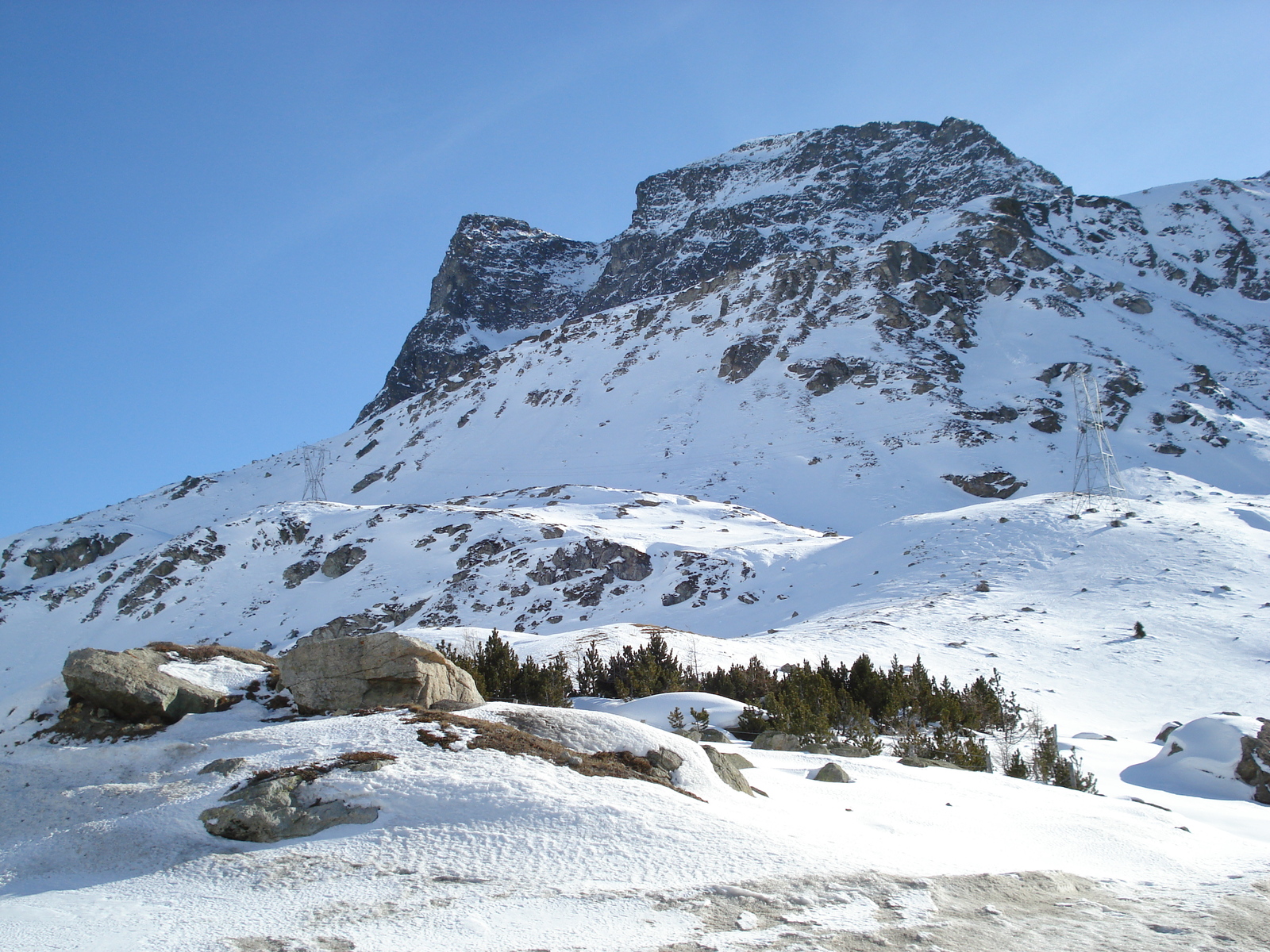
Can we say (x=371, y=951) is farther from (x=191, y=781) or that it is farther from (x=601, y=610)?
(x=601, y=610)

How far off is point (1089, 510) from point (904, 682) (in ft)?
63.4

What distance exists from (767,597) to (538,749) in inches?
846

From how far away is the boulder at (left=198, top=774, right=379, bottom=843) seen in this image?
479 centimetres

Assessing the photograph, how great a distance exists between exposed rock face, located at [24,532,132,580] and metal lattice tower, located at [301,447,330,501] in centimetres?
1388

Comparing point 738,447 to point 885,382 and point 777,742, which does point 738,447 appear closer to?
point 885,382

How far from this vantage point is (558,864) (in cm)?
445

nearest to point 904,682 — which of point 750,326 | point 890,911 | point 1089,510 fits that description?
point 890,911

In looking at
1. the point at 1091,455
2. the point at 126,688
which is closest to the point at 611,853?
the point at 126,688

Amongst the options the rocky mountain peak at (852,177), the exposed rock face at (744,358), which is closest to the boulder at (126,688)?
the exposed rock face at (744,358)

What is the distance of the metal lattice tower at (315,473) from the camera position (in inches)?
2350

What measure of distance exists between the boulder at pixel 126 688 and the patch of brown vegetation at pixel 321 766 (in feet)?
7.83

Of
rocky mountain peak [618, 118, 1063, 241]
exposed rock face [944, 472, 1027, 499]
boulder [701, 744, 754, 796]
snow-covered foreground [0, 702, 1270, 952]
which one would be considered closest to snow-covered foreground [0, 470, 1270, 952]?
snow-covered foreground [0, 702, 1270, 952]

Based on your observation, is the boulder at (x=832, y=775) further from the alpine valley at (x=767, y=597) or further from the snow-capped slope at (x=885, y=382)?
the snow-capped slope at (x=885, y=382)

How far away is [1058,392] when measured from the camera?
51.3 metres
